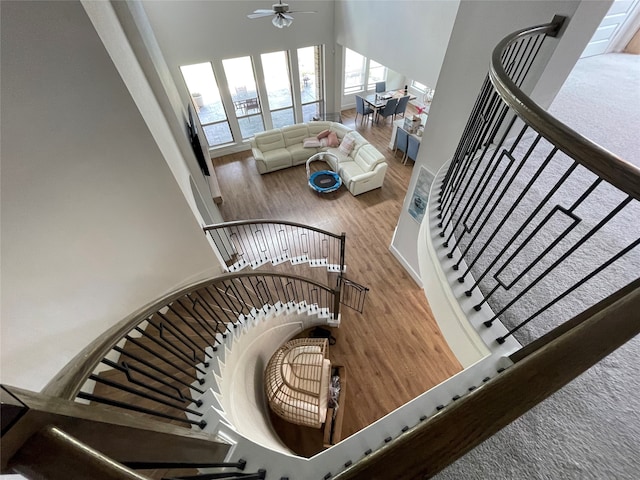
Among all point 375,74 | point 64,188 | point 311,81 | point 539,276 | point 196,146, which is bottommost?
point 375,74

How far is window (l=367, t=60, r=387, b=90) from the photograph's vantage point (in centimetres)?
1014

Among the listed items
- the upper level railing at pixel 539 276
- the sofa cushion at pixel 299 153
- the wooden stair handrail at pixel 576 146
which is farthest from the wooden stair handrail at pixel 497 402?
the sofa cushion at pixel 299 153

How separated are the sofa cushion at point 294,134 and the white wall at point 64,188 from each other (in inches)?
215

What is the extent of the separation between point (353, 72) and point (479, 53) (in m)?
8.09

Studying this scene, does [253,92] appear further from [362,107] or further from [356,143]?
[362,107]

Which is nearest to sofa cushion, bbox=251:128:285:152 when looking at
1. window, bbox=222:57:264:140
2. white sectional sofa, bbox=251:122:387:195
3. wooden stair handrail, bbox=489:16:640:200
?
white sectional sofa, bbox=251:122:387:195

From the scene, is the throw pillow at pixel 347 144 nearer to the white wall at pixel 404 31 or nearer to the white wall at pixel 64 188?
the white wall at pixel 404 31

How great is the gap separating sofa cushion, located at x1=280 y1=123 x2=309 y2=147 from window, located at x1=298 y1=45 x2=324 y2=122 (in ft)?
5.05

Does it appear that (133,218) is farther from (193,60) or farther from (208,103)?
(208,103)

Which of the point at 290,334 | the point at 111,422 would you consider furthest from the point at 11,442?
the point at 290,334

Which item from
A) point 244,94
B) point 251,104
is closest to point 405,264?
point 251,104

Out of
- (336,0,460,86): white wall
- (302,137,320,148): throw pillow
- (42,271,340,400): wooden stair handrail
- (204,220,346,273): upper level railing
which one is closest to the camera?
(42,271,340,400): wooden stair handrail

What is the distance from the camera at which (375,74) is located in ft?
33.9

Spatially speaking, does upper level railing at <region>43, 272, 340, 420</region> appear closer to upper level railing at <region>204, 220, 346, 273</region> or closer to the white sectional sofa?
upper level railing at <region>204, 220, 346, 273</region>
